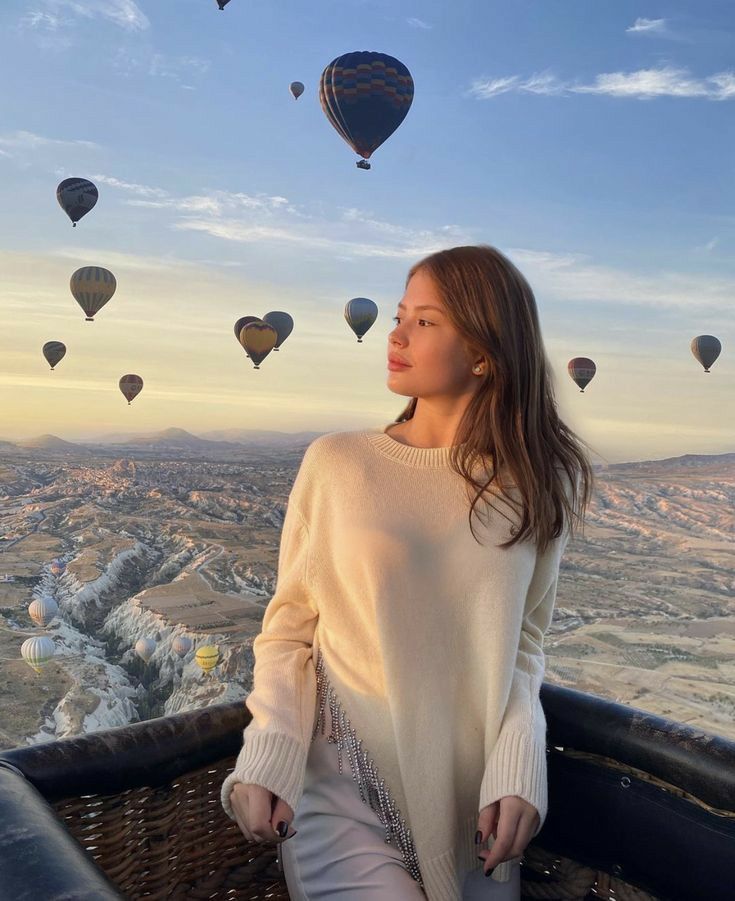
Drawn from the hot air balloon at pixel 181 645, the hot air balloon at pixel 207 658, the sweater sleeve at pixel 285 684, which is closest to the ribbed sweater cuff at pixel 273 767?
the sweater sleeve at pixel 285 684

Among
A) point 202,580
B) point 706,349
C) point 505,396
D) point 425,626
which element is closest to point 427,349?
point 505,396

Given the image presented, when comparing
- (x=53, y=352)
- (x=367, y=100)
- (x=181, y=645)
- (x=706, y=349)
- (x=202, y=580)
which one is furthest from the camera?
(x=202, y=580)

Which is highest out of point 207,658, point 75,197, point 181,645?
point 75,197

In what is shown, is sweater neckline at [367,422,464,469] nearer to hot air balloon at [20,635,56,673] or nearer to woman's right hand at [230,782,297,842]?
woman's right hand at [230,782,297,842]

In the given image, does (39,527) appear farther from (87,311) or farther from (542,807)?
(542,807)

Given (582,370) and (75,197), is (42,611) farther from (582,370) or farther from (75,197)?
(582,370)

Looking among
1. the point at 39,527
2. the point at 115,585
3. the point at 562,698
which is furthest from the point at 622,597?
the point at 562,698

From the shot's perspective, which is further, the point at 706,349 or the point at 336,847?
the point at 706,349
